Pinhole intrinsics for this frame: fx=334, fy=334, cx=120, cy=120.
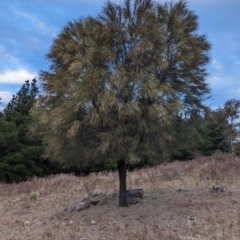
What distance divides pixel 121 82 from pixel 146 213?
3.15 meters

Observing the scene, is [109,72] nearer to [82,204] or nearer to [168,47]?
[168,47]

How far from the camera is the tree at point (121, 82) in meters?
7.12

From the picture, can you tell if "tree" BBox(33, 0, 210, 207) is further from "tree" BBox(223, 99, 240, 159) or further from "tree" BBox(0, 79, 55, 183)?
"tree" BBox(223, 99, 240, 159)

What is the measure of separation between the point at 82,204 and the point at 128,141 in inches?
111

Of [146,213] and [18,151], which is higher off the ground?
[18,151]

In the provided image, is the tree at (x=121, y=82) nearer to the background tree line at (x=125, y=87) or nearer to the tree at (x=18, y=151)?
the background tree line at (x=125, y=87)

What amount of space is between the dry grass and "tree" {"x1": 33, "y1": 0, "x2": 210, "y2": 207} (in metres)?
1.34

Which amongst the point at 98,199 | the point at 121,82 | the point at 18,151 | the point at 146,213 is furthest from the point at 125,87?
the point at 18,151

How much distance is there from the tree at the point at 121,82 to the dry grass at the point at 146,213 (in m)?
1.34

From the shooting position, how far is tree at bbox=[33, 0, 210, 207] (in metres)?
7.12

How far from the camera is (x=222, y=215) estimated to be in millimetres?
7039

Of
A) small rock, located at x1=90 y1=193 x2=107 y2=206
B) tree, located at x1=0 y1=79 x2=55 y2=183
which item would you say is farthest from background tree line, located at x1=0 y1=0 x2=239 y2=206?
tree, located at x1=0 y1=79 x2=55 y2=183

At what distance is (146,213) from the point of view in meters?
7.86

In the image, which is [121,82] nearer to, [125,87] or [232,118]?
[125,87]
